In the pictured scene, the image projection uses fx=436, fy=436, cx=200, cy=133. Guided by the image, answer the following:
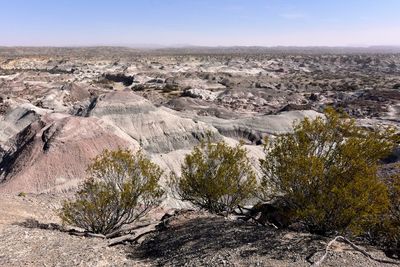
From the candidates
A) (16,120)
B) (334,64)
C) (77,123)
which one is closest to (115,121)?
(77,123)

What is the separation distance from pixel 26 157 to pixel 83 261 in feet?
68.6

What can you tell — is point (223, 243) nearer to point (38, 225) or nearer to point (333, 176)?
point (333, 176)

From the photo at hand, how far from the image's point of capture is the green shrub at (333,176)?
13.5 meters

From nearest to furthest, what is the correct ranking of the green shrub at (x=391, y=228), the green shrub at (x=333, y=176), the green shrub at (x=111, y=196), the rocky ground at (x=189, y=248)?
the rocky ground at (x=189, y=248) → the green shrub at (x=333, y=176) → the green shrub at (x=391, y=228) → the green shrub at (x=111, y=196)

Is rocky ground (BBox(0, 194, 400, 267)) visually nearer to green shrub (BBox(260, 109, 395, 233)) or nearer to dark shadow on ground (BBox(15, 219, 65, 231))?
dark shadow on ground (BBox(15, 219, 65, 231))

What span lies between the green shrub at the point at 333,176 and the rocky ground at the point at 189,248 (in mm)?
961

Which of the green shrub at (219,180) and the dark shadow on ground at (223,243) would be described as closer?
the dark shadow on ground at (223,243)

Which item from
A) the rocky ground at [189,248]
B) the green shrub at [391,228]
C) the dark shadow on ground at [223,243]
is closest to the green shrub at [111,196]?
the rocky ground at [189,248]

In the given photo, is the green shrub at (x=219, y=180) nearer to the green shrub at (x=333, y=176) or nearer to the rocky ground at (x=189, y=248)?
the rocky ground at (x=189, y=248)

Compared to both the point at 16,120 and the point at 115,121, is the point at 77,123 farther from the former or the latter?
the point at 16,120

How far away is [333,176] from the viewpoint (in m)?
14.2

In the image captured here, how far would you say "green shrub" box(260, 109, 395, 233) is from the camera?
44.4 feet

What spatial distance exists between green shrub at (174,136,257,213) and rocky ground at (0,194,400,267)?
5.92 feet

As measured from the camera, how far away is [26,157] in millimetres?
31891
